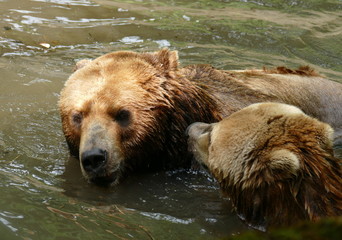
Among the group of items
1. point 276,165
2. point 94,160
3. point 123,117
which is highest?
point 276,165

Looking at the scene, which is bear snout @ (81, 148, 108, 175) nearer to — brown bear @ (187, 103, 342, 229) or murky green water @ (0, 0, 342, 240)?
murky green water @ (0, 0, 342, 240)

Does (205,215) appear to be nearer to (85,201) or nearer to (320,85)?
(85,201)

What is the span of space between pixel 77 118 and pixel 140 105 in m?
0.78

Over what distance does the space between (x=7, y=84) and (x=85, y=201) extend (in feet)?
14.4

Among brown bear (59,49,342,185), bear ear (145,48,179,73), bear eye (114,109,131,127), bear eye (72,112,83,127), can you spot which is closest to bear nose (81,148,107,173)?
brown bear (59,49,342,185)

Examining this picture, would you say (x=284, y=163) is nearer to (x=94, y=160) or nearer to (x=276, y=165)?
(x=276, y=165)

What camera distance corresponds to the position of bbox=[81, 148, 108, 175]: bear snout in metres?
5.34

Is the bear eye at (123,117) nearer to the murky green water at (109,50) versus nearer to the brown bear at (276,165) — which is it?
the murky green water at (109,50)

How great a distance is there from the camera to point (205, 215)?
5.21 metres

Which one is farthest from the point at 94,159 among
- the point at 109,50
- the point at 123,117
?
the point at 109,50

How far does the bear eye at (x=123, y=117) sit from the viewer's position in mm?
5828

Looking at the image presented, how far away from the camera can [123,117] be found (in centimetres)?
586

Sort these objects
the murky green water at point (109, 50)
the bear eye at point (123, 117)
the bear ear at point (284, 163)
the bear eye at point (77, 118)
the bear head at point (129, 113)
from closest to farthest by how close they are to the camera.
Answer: the bear ear at point (284, 163) < the murky green water at point (109, 50) < the bear head at point (129, 113) < the bear eye at point (123, 117) < the bear eye at point (77, 118)

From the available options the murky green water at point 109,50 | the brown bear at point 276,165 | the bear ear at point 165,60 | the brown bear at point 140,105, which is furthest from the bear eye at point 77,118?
the brown bear at point 276,165
